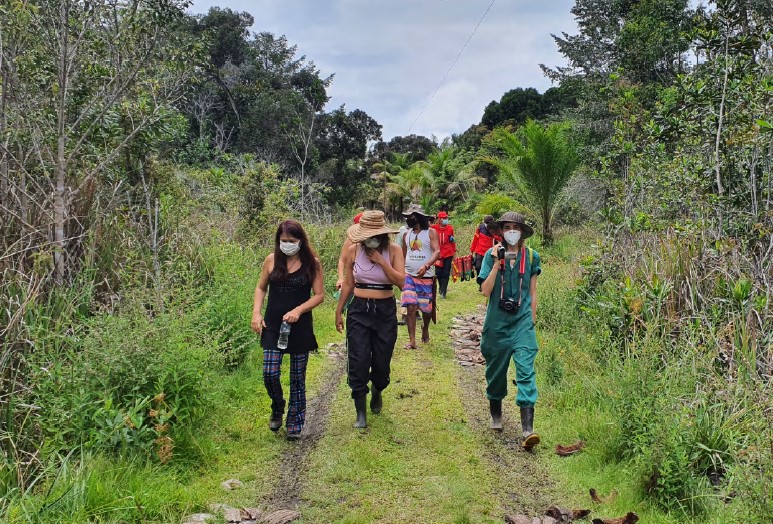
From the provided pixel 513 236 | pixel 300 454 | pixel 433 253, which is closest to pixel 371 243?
pixel 513 236

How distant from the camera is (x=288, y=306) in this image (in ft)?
15.6

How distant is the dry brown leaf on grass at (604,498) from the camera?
3807 millimetres

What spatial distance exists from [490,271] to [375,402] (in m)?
1.61

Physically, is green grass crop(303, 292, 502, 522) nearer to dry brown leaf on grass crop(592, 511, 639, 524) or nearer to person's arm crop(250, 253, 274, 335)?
dry brown leaf on grass crop(592, 511, 639, 524)

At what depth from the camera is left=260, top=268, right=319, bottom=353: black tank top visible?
187 inches

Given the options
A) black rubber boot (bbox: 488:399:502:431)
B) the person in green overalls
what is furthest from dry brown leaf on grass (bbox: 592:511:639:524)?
black rubber boot (bbox: 488:399:502:431)

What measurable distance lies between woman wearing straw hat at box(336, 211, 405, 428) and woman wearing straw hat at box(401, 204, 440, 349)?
94.9 inches

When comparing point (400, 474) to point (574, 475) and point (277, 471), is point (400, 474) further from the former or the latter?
point (574, 475)

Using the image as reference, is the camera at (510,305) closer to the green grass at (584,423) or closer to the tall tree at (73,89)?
the green grass at (584,423)

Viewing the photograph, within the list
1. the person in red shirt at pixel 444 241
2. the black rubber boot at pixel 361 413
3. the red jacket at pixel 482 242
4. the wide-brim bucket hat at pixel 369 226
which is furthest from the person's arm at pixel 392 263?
the person in red shirt at pixel 444 241

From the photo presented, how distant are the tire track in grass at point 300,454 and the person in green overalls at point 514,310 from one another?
5.12ft

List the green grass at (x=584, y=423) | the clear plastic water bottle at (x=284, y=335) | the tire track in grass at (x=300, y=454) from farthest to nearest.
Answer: the clear plastic water bottle at (x=284, y=335) → the tire track in grass at (x=300, y=454) → the green grass at (x=584, y=423)

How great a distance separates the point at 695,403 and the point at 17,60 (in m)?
6.54

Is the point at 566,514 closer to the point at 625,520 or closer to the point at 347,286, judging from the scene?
the point at 625,520
